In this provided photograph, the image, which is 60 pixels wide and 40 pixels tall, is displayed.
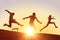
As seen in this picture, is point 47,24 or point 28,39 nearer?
point 28,39

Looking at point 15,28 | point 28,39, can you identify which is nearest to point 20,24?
point 15,28

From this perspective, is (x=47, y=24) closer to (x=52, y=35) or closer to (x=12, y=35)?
(x=52, y=35)

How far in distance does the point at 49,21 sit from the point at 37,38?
199 centimetres

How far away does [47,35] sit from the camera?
10.2m

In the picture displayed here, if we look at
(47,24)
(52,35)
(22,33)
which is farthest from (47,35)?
(47,24)

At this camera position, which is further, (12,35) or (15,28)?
(15,28)

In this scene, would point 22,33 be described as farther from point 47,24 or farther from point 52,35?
point 47,24

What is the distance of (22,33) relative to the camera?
32.9 feet

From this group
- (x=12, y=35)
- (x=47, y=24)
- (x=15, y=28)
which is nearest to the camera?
(x=12, y=35)

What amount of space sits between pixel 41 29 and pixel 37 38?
1.50 m

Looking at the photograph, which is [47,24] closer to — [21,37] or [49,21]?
[49,21]

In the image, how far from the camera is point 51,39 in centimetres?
1028

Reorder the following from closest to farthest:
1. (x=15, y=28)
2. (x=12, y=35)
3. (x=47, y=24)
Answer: (x=12, y=35) < (x=15, y=28) < (x=47, y=24)

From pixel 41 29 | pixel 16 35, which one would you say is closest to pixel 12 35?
pixel 16 35
